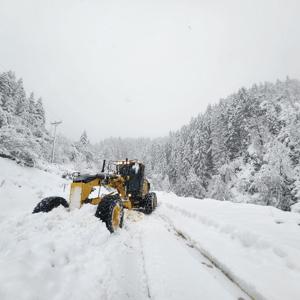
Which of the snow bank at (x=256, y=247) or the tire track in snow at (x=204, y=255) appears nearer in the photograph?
the tire track in snow at (x=204, y=255)

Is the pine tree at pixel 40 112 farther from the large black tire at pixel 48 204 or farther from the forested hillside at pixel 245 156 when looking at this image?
the large black tire at pixel 48 204

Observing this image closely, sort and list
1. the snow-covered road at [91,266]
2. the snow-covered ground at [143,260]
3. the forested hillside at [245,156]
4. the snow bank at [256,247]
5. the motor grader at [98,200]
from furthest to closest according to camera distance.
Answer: the forested hillside at [245,156] < the motor grader at [98,200] < the snow bank at [256,247] < the snow-covered ground at [143,260] < the snow-covered road at [91,266]

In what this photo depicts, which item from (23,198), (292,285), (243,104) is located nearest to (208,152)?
(243,104)

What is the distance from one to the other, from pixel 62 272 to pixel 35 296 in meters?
0.74

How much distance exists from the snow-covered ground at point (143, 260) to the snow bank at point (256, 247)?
0.05 ft

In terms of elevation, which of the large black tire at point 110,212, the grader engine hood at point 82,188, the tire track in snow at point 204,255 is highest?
the grader engine hood at point 82,188

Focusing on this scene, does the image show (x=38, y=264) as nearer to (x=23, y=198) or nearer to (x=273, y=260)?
(x=273, y=260)

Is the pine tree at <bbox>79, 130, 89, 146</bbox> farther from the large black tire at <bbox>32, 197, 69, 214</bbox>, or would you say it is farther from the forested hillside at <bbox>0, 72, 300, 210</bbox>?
the large black tire at <bbox>32, 197, 69, 214</bbox>

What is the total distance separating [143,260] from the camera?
456 cm

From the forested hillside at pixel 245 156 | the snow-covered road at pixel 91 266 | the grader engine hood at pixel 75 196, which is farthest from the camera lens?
the forested hillside at pixel 245 156

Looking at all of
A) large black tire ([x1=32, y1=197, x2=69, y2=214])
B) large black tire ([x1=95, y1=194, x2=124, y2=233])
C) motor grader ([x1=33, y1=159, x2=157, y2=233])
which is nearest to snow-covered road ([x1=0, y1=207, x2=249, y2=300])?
large black tire ([x1=95, y1=194, x2=124, y2=233])

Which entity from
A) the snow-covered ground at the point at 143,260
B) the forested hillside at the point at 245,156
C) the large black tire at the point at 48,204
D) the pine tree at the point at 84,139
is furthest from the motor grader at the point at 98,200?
the pine tree at the point at 84,139

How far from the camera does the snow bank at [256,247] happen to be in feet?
12.0

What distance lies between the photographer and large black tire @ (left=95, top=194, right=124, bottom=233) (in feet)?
19.4
